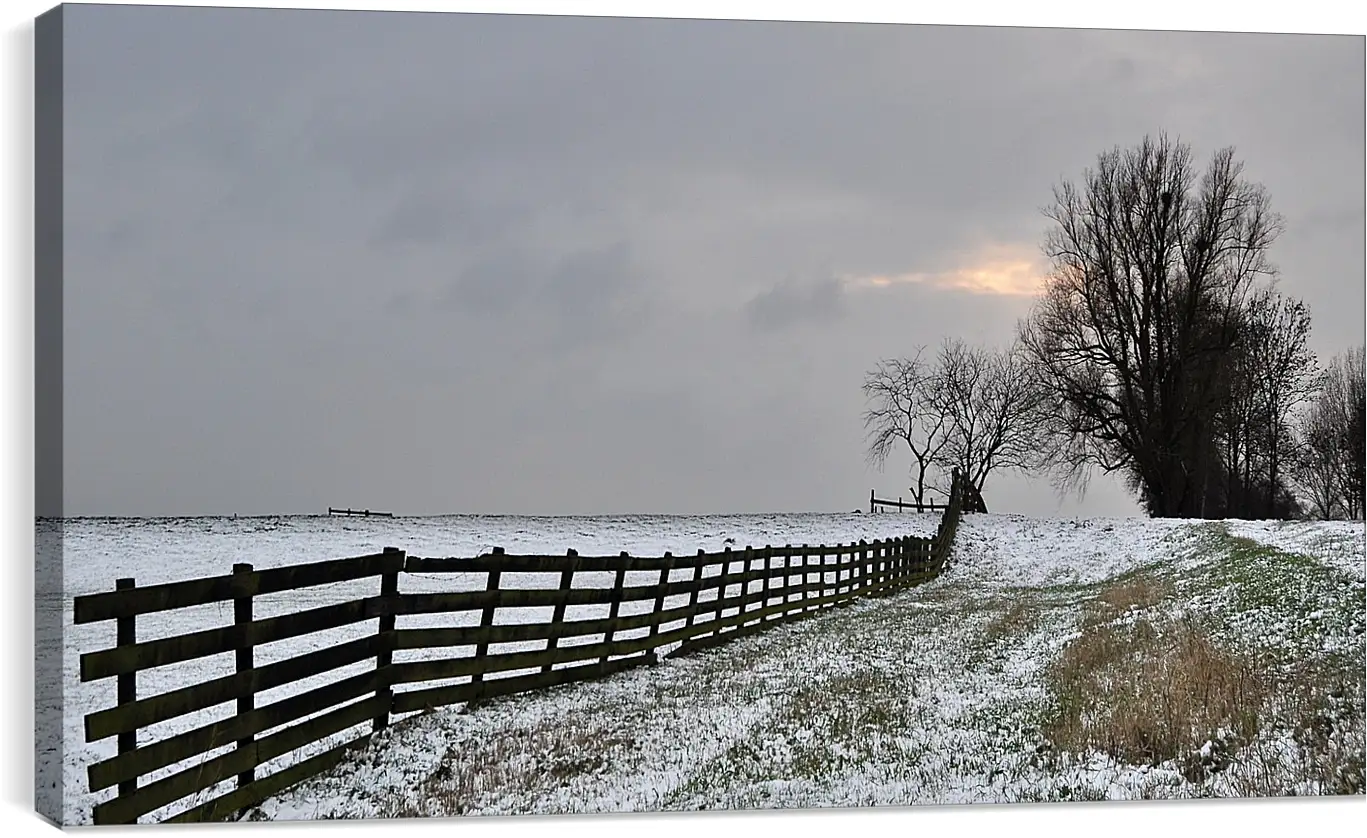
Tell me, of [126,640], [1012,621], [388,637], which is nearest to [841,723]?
[1012,621]

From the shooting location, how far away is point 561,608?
7.05 meters

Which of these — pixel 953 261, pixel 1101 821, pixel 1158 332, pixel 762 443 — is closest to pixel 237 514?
pixel 762 443

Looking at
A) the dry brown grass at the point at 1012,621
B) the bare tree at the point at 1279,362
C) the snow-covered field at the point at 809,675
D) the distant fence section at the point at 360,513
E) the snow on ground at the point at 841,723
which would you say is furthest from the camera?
the dry brown grass at the point at 1012,621

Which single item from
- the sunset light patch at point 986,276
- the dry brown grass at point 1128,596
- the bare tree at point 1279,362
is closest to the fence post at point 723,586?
the sunset light patch at point 986,276

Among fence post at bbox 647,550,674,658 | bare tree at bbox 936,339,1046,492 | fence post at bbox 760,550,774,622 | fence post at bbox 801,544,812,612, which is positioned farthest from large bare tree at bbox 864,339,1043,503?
fence post at bbox 647,550,674,658

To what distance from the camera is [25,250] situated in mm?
6035

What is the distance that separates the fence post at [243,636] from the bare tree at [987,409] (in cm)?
350

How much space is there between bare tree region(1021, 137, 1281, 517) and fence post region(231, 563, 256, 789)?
4.05m

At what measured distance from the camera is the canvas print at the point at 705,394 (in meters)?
6.02

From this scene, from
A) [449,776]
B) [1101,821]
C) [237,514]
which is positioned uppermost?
[237,514]

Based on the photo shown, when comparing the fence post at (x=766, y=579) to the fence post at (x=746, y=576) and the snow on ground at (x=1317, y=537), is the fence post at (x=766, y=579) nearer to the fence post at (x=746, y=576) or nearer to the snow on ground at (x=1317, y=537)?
the fence post at (x=746, y=576)

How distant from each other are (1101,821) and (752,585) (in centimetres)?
231

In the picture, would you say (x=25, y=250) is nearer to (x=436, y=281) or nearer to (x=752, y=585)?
(x=436, y=281)

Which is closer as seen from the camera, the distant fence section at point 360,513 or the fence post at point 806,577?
the distant fence section at point 360,513
